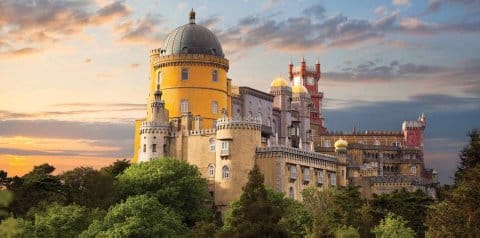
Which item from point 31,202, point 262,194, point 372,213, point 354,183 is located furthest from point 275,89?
point 262,194

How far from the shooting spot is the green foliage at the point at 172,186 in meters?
81.8

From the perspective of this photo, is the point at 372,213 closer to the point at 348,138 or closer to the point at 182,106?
the point at 182,106

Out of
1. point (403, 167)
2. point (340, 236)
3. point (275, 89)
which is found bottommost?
point (340, 236)

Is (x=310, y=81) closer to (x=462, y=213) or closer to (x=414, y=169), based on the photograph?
(x=414, y=169)

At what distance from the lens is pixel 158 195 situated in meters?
81.0

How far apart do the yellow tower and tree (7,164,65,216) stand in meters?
17.7

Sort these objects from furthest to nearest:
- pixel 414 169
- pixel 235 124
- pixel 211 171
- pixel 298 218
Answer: pixel 414 169 < pixel 211 171 < pixel 235 124 < pixel 298 218

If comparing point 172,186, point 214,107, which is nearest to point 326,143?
point 214,107

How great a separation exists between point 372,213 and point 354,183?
20.1 metres

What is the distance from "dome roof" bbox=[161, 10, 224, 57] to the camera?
320 feet

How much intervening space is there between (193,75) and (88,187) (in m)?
22.9

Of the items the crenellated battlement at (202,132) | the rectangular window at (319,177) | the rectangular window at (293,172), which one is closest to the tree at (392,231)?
the rectangular window at (293,172)

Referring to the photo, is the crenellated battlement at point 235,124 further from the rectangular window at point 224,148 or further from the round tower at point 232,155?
the rectangular window at point 224,148

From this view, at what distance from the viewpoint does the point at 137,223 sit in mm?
64625
